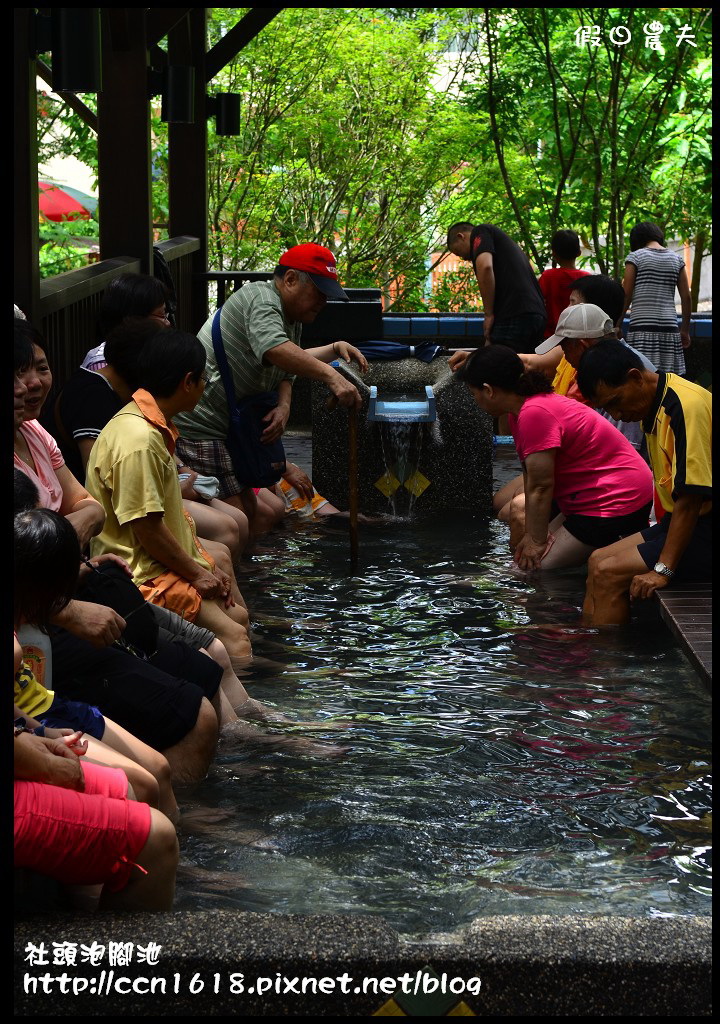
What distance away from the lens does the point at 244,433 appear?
700cm

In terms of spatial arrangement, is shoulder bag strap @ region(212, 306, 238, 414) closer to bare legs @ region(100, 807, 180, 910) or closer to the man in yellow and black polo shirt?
the man in yellow and black polo shirt

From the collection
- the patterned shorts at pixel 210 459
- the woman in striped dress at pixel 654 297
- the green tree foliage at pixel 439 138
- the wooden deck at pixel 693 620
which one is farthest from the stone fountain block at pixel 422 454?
the green tree foliage at pixel 439 138

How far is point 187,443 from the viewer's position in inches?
277

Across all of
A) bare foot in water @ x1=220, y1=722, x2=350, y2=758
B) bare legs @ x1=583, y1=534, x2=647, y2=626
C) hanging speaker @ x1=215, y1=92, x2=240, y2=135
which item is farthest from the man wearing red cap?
hanging speaker @ x1=215, y1=92, x2=240, y2=135

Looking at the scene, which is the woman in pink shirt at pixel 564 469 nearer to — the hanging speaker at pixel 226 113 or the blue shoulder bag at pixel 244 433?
the blue shoulder bag at pixel 244 433

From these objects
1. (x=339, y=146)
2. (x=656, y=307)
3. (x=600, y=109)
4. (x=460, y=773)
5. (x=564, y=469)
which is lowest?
(x=460, y=773)

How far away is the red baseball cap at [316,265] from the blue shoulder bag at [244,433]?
19.7 inches

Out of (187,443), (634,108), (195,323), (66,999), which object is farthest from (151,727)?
(634,108)

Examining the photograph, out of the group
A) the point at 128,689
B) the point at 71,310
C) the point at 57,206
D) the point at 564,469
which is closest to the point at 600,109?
the point at 57,206

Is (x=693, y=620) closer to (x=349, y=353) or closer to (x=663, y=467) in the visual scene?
(x=663, y=467)

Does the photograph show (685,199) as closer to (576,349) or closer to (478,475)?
(478,475)

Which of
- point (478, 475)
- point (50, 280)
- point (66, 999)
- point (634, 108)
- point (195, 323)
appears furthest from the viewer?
point (634, 108)

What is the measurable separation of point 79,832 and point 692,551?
3.58 meters

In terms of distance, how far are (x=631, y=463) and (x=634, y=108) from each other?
9.40 metres
